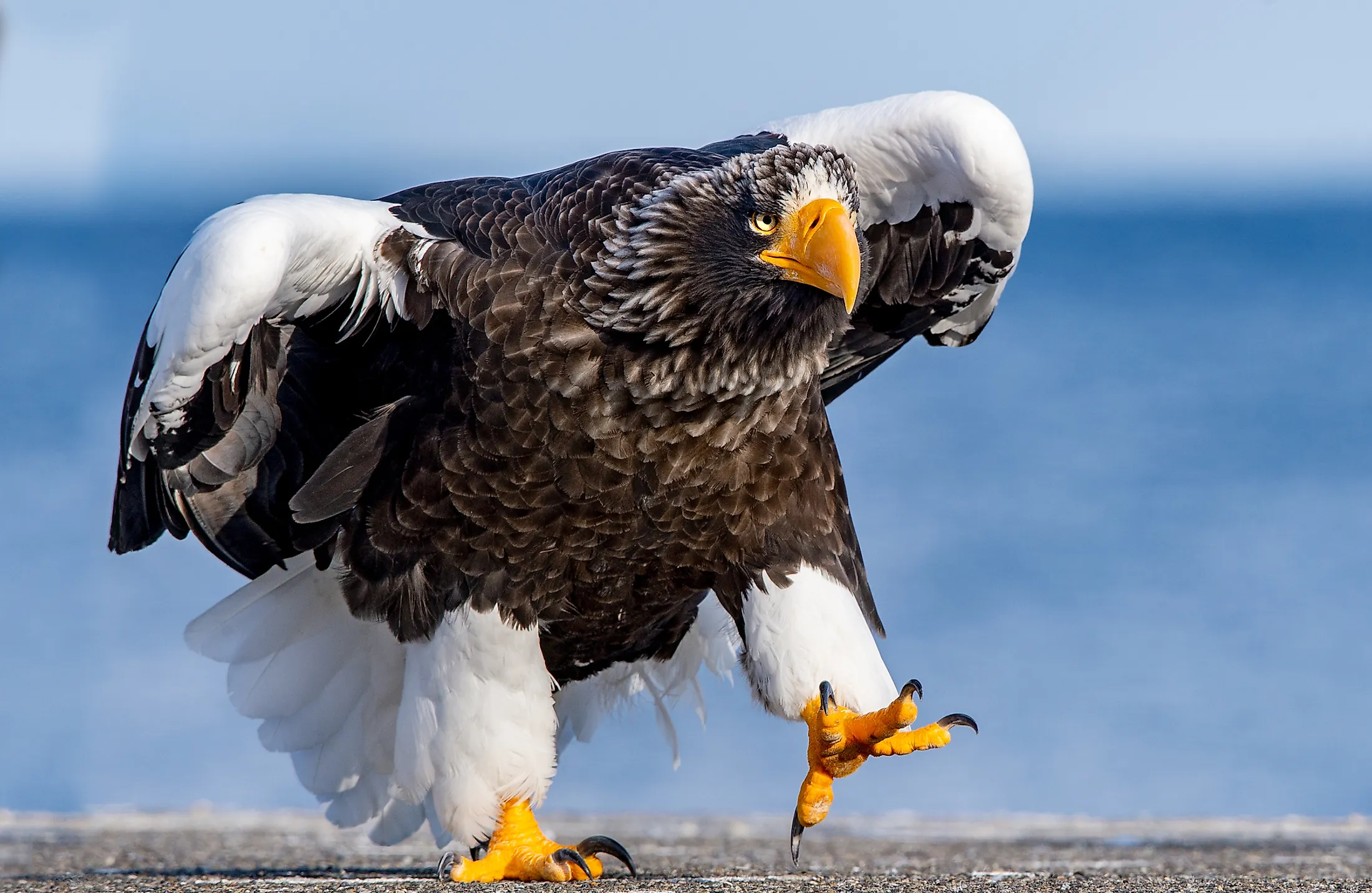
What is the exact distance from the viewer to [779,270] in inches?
177

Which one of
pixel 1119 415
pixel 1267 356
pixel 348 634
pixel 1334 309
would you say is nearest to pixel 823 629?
pixel 348 634

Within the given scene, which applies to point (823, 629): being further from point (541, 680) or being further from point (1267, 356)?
point (1267, 356)

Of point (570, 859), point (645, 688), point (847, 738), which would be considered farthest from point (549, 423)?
point (645, 688)

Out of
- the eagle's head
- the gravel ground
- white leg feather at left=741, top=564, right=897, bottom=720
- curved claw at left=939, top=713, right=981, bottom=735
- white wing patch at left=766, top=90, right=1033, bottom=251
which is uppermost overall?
white wing patch at left=766, top=90, right=1033, bottom=251

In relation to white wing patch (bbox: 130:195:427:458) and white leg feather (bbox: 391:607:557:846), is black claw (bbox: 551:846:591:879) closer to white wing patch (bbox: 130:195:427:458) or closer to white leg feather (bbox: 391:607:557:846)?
white leg feather (bbox: 391:607:557:846)

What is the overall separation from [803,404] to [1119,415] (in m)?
24.6

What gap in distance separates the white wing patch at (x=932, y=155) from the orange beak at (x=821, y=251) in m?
0.73

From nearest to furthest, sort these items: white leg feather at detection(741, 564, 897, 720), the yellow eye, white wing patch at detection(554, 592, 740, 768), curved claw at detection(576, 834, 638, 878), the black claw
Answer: the yellow eye
white leg feather at detection(741, 564, 897, 720)
the black claw
curved claw at detection(576, 834, 638, 878)
white wing patch at detection(554, 592, 740, 768)

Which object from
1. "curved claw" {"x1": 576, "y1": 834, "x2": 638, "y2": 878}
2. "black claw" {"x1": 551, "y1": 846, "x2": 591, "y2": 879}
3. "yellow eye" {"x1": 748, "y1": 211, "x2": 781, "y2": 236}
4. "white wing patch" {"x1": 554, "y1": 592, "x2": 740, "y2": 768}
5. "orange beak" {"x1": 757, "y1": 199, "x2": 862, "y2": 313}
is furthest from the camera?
"white wing patch" {"x1": 554, "y1": 592, "x2": 740, "y2": 768}

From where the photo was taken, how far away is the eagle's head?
14.7 feet

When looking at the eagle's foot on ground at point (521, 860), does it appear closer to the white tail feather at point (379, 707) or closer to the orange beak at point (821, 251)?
the white tail feather at point (379, 707)

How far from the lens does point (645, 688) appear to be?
6199 mm

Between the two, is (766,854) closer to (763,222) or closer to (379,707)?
(379,707)

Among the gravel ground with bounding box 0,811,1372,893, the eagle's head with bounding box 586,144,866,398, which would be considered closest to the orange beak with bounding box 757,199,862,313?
the eagle's head with bounding box 586,144,866,398
